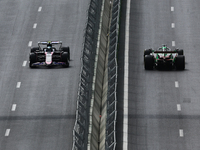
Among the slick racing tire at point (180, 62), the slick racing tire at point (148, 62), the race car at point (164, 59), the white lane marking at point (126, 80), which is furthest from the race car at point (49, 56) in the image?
the slick racing tire at point (180, 62)

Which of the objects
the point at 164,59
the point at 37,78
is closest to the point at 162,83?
the point at 164,59

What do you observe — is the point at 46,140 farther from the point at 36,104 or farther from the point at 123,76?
the point at 123,76

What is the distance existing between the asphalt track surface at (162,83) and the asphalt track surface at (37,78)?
3360 millimetres

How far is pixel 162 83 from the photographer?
161 feet

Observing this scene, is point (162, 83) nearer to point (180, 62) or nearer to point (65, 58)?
point (180, 62)

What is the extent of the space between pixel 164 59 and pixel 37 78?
8711mm

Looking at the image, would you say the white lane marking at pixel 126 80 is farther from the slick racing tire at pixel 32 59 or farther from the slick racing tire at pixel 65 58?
the slick racing tire at pixel 32 59

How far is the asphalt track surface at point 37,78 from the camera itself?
140ft

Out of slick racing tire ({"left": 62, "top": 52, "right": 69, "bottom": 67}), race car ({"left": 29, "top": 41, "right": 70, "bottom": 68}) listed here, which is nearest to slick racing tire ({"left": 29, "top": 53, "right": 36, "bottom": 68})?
race car ({"left": 29, "top": 41, "right": 70, "bottom": 68})

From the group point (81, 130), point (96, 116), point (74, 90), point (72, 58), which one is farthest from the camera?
point (72, 58)

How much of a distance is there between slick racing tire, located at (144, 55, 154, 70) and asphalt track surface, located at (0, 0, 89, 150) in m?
4.67

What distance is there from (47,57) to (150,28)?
11193 mm

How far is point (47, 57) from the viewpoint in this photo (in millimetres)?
50906

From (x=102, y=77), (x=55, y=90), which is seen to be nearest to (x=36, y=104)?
(x=55, y=90)
